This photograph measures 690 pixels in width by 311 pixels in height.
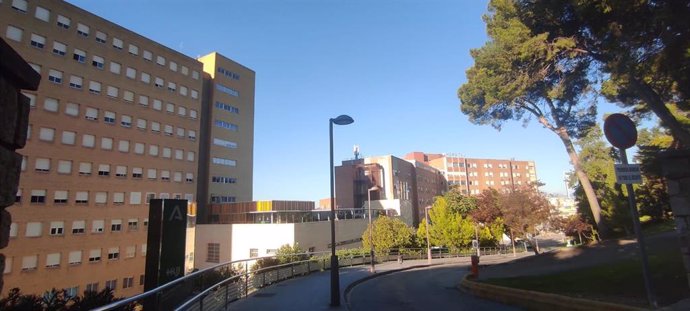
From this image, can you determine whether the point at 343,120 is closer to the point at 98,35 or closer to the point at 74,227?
the point at 74,227

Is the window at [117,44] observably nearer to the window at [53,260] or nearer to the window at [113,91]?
the window at [113,91]

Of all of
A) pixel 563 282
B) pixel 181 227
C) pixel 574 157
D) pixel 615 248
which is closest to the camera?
pixel 181 227

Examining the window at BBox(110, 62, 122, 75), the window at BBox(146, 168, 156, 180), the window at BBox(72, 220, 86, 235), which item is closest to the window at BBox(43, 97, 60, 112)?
the window at BBox(110, 62, 122, 75)

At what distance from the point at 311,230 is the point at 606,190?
29530 mm

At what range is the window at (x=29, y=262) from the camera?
127ft

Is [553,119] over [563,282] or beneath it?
over

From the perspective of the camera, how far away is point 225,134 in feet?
217

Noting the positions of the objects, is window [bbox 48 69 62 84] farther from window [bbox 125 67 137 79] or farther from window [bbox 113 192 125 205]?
window [bbox 113 192 125 205]

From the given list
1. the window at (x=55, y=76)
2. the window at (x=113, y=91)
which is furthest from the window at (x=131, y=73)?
the window at (x=55, y=76)

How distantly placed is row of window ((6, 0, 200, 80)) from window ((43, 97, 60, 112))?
27.6ft

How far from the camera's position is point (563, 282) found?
1179cm

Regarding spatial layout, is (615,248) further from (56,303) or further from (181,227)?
(56,303)

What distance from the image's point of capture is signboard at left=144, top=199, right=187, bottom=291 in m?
6.59

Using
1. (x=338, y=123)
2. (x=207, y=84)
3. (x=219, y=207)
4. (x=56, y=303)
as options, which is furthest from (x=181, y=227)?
(x=207, y=84)
